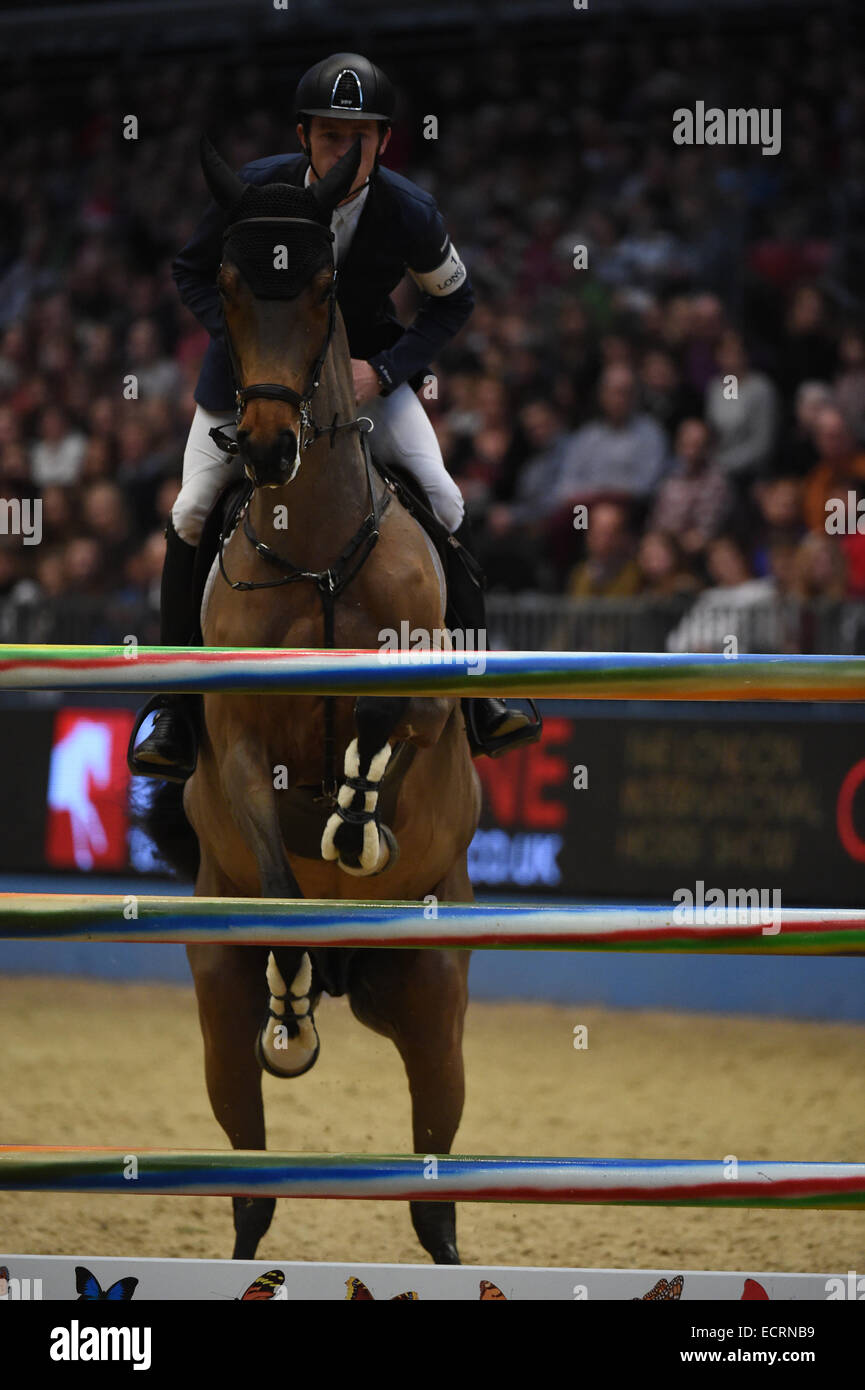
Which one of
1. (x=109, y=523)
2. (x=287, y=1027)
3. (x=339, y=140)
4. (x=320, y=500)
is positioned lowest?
(x=287, y=1027)

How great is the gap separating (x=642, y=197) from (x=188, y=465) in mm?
7570

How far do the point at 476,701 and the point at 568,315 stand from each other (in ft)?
21.1

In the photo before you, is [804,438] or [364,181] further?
[804,438]

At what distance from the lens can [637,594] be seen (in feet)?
27.5

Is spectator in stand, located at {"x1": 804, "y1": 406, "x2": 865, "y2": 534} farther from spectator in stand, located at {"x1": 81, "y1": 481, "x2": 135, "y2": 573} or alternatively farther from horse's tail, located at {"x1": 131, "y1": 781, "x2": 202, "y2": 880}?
horse's tail, located at {"x1": 131, "y1": 781, "x2": 202, "y2": 880}

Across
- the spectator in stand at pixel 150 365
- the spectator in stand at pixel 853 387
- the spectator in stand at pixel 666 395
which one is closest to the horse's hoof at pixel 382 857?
the spectator in stand at pixel 853 387

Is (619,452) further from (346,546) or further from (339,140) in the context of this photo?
(346,546)

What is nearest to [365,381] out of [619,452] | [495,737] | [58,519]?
[495,737]

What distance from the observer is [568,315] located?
10141 mm

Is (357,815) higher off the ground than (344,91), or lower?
lower

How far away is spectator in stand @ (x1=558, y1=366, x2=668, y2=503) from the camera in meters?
9.28

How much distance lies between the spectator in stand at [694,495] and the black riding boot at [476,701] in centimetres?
458

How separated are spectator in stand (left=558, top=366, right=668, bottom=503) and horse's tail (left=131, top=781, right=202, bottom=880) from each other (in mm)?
5334

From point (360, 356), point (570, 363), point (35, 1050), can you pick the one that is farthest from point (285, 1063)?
point (570, 363)
